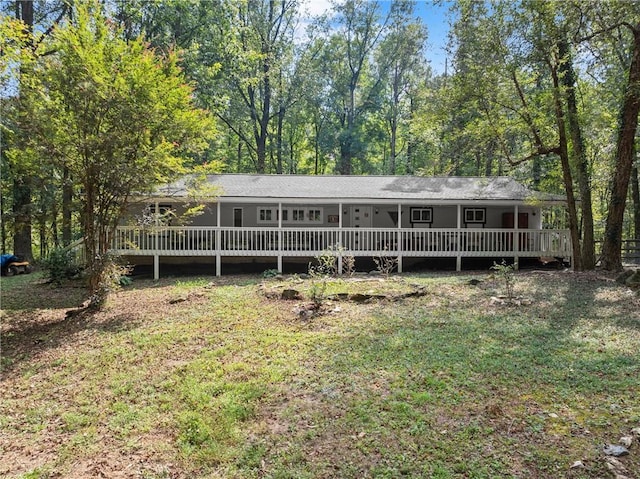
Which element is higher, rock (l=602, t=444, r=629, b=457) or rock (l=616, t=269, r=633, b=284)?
rock (l=616, t=269, r=633, b=284)

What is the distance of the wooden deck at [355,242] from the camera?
504 inches

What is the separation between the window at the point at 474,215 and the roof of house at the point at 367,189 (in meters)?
1.00

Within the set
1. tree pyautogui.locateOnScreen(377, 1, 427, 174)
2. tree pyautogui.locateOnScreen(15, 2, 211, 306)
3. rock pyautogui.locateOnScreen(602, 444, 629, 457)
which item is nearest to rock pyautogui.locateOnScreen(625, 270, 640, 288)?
rock pyautogui.locateOnScreen(602, 444, 629, 457)

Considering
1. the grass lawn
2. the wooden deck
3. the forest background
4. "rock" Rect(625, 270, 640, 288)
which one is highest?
the forest background

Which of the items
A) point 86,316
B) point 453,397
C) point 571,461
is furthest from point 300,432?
point 86,316

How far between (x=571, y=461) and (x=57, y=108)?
9.65 m

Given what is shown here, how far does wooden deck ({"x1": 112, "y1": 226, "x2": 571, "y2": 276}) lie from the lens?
12.8 m

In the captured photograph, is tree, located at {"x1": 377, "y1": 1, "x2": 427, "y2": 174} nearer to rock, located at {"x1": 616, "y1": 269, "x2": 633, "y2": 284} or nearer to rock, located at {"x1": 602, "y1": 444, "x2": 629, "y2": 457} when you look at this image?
rock, located at {"x1": 616, "y1": 269, "x2": 633, "y2": 284}

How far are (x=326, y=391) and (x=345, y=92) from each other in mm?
29447

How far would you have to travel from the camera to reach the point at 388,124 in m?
32.1

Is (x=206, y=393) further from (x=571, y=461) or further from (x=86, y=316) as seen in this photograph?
(x=86, y=316)

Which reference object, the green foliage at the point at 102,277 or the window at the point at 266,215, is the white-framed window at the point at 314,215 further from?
the green foliage at the point at 102,277

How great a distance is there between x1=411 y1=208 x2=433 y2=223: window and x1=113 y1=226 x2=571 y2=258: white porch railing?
1.71 m

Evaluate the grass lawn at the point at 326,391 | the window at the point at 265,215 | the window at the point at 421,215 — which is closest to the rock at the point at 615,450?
the grass lawn at the point at 326,391
